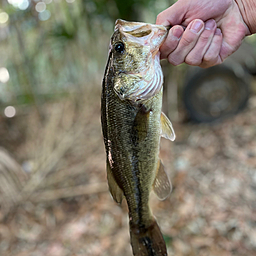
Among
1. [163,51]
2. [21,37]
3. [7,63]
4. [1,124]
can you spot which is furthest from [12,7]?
[163,51]

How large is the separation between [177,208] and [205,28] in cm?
264

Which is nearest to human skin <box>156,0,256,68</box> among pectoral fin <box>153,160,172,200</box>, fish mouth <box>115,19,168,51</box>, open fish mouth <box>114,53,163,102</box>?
fish mouth <box>115,19,168,51</box>

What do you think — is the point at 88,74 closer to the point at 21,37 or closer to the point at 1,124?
the point at 21,37

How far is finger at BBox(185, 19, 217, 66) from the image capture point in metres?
1.64

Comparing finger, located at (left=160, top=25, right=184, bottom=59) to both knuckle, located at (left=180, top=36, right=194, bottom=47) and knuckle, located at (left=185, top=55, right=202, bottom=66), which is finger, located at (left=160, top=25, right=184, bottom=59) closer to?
knuckle, located at (left=180, top=36, right=194, bottom=47)

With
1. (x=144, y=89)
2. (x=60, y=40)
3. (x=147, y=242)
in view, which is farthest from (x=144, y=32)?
(x=60, y=40)

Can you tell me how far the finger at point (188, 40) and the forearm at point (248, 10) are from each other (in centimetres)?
46

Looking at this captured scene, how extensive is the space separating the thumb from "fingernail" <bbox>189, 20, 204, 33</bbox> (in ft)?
0.43

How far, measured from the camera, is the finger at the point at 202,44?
1.64 m

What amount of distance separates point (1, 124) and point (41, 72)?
185 cm

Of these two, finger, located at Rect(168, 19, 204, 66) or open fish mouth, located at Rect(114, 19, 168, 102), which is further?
finger, located at Rect(168, 19, 204, 66)

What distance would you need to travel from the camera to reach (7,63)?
17.6 ft

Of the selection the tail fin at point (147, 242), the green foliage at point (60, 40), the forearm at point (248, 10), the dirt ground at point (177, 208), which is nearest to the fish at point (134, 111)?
the tail fin at point (147, 242)

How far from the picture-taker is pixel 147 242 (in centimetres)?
157
